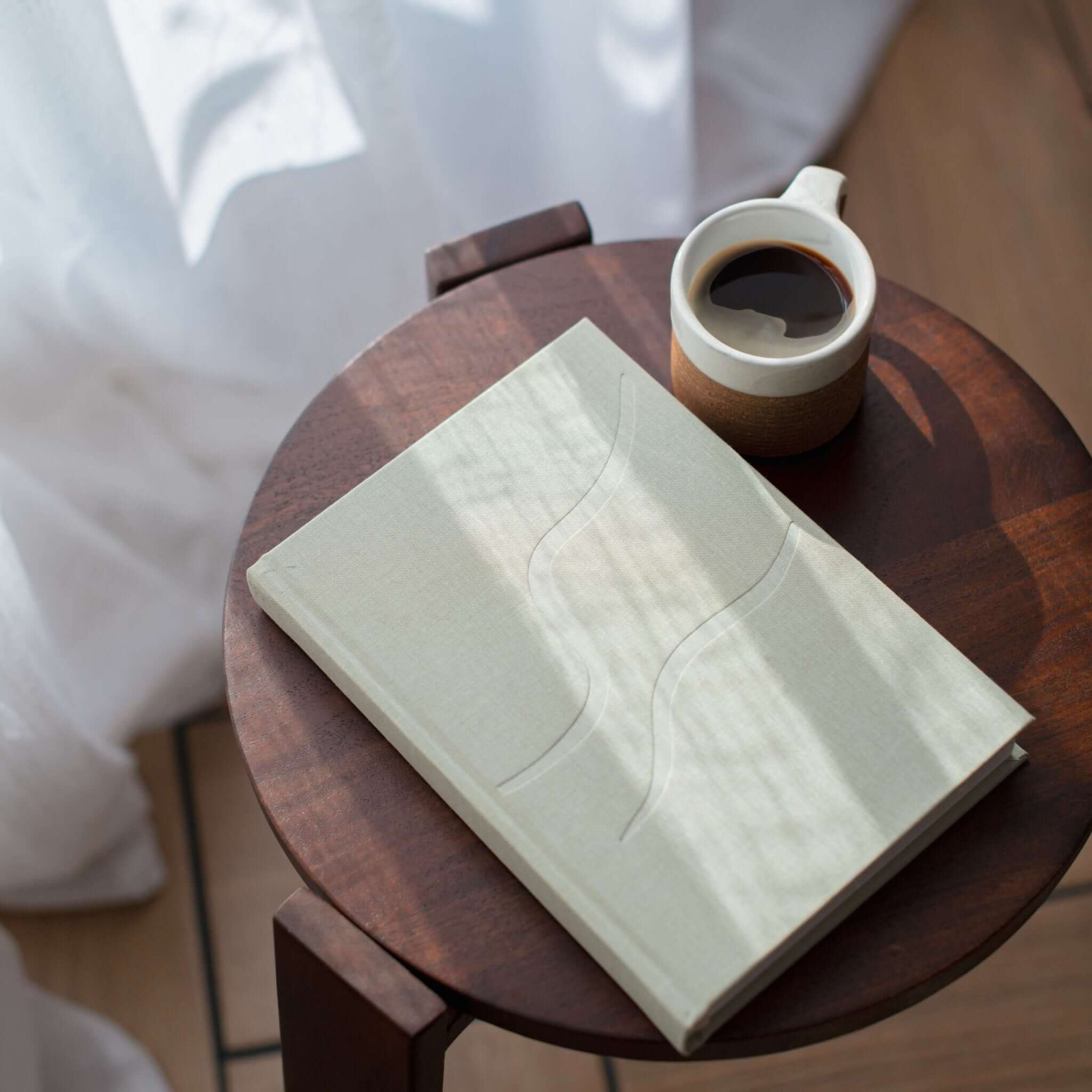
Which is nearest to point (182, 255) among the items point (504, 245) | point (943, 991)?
point (504, 245)

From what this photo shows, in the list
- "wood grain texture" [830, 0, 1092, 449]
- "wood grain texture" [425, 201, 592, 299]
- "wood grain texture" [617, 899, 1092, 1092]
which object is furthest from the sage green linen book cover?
"wood grain texture" [830, 0, 1092, 449]

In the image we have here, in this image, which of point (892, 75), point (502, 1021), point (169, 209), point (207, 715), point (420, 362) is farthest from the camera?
point (892, 75)

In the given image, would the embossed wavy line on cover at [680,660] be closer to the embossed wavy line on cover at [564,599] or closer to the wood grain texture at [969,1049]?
the embossed wavy line on cover at [564,599]

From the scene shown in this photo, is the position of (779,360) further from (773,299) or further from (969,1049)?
(969,1049)

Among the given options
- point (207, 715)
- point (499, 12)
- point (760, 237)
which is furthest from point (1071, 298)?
point (207, 715)

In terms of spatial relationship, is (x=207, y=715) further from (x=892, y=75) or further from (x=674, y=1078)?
(x=892, y=75)

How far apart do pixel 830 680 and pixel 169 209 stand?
0.53 m

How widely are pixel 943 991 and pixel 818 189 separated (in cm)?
57

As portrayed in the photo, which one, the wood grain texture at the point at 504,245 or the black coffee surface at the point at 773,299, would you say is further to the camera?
the wood grain texture at the point at 504,245

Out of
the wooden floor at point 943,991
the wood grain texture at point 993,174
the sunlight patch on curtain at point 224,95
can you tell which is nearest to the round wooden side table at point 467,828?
the sunlight patch on curtain at point 224,95

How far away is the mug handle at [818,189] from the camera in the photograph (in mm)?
524

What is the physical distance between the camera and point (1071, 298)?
42.2 inches

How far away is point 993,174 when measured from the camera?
1.13m

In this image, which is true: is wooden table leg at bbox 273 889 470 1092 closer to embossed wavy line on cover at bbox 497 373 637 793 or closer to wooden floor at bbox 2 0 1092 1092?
embossed wavy line on cover at bbox 497 373 637 793
